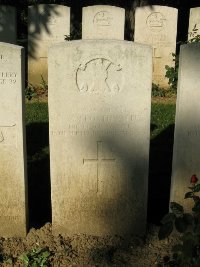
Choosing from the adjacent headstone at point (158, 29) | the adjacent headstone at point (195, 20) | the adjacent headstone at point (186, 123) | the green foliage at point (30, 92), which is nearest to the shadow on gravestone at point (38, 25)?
the green foliage at point (30, 92)

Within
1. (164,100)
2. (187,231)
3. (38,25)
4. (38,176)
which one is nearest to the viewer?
(187,231)

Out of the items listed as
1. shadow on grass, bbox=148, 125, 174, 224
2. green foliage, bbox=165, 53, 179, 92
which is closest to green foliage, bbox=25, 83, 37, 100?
green foliage, bbox=165, 53, 179, 92

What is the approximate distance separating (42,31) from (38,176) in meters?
5.26

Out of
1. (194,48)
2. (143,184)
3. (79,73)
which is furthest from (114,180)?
(194,48)

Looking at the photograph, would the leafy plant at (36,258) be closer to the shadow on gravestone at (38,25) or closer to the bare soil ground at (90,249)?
the bare soil ground at (90,249)

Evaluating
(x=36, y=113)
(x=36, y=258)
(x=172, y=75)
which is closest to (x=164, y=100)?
(x=172, y=75)

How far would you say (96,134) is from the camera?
3.80 meters

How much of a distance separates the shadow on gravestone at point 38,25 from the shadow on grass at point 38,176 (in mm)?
3332

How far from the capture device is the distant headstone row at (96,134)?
3.57 meters

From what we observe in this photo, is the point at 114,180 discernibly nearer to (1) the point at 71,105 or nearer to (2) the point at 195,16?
(1) the point at 71,105

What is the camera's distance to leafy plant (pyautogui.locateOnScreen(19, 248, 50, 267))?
355 cm

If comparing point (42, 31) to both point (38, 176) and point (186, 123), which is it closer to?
point (38, 176)

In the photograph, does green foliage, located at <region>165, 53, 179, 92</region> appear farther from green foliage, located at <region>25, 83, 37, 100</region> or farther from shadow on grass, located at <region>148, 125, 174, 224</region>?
green foliage, located at <region>25, 83, 37, 100</region>

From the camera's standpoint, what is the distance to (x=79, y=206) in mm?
3980
